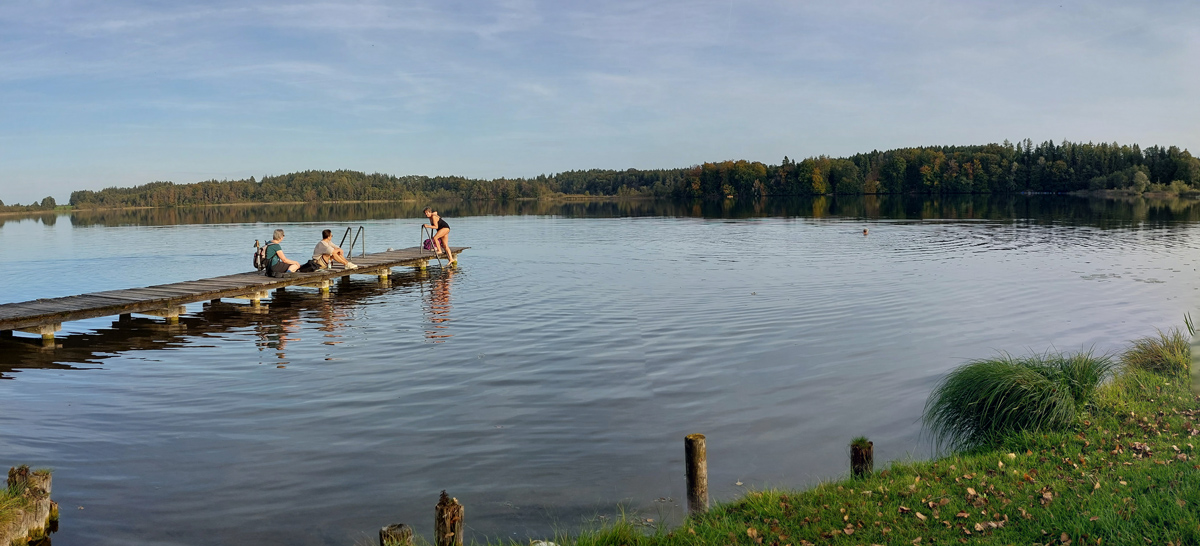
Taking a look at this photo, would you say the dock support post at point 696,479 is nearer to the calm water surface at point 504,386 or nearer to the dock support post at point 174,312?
the calm water surface at point 504,386

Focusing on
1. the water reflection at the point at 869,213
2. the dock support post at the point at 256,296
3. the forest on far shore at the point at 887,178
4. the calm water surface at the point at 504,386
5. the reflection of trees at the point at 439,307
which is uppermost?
the forest on far shore at the point at 887,178

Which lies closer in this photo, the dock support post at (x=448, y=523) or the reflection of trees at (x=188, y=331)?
the dock support post at (x=448, y=523)

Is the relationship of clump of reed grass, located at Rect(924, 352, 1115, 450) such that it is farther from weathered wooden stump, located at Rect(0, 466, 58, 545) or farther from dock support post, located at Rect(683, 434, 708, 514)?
weathered wooden stump, located at Rect(0, 466, 58, 545)

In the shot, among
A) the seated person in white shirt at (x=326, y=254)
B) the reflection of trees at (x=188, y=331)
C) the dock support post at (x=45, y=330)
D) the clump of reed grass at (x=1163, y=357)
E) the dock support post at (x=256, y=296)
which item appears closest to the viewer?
the clump of reed grass at (x=1163, y=357)

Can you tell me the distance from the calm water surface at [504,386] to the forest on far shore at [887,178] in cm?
12757

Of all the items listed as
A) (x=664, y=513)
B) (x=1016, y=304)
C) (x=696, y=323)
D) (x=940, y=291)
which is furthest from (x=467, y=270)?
(x=664, y=513)

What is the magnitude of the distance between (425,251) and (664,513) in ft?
80.8

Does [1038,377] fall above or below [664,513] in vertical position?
above

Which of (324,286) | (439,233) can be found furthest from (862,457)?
(439,233)

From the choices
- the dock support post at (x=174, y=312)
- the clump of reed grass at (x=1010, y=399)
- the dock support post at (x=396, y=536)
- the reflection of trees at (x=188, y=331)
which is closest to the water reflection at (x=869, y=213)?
the clump of reed grass at (x=1010, y=399)

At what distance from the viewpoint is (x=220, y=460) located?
847cm

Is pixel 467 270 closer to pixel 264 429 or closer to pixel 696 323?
pixel 696 323

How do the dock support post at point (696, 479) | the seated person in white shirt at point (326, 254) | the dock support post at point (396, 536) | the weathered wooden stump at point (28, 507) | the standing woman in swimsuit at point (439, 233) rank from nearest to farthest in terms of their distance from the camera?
the dock support post at point (396, 536) → the weathered wooden stump at point (28, 507) → the dock support post at point (696, 479) → the seated person in white shirt at point (326, 254) → the standing woman in swimsuit at point (439, 233)

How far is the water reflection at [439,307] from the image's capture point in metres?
15.8
